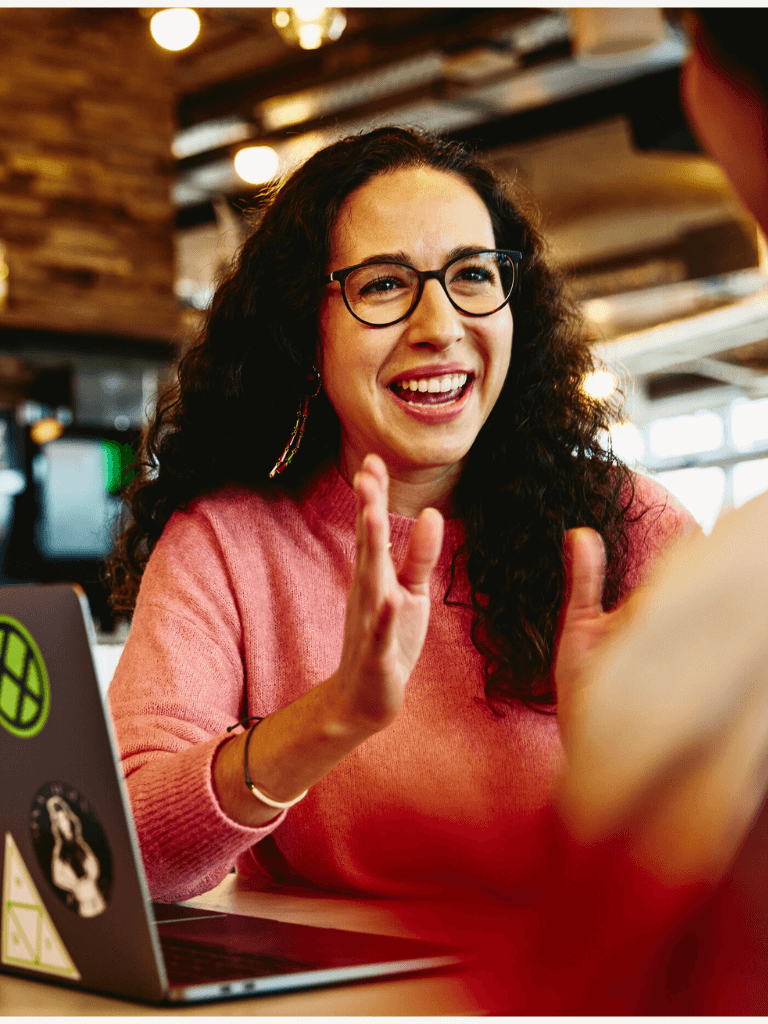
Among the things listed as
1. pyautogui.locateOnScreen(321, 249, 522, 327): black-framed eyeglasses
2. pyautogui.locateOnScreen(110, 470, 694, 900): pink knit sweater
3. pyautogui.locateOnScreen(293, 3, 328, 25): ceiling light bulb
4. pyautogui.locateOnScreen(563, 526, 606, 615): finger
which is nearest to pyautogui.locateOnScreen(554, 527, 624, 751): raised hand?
pyautogui.locateOnScreen(563, 526, 606, 615): finger

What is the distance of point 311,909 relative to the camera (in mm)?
1185

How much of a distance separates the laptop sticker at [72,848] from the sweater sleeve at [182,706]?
0.29 meters

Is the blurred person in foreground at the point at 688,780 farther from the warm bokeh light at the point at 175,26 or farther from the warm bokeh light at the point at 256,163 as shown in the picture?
the warm bokeh light at the point at 256,163

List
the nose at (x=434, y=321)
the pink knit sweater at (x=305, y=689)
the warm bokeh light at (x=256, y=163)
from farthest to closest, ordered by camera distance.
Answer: the warm bokeh light at (x=256, y=163)
the nose at (x=434, y=321)
the pink knit sweater at (x=305, y=689)

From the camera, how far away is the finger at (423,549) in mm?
956

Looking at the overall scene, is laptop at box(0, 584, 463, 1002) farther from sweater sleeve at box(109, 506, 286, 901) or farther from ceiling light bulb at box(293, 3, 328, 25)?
ceiling light bulb at box(293, 3, 328, 25)

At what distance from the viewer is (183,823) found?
113cm

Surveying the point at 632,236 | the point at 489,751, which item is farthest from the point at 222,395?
the point at 632,236

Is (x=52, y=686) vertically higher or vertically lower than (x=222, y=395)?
lower

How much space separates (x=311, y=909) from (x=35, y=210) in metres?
4.84

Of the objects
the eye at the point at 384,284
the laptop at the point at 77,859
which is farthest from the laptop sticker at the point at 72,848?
the eye at the point at 384,284

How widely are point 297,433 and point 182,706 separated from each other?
1.51 ft

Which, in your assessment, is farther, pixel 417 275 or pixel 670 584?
pixel 417 275

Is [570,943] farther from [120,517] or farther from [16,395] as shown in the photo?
[16,395]
